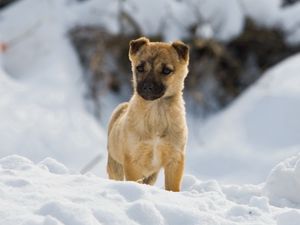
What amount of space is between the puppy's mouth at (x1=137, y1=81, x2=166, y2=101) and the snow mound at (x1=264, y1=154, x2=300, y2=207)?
3.89 feet

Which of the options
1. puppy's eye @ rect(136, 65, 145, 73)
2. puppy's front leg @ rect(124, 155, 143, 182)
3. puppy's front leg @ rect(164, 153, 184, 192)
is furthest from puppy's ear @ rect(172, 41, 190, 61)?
puppy's front leg @ rect(124, 155, 143, 182)

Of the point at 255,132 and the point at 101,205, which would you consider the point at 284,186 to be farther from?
the point at 255,132

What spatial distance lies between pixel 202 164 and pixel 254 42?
345 cm

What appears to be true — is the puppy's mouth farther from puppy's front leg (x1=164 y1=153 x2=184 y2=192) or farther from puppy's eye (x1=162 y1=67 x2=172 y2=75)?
puppy's front leg (x1=164 y1=153 x2=184 y2=192)

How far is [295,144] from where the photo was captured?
555 inches

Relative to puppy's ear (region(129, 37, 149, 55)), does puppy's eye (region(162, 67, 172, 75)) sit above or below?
below

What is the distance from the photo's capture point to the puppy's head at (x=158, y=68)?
7.09 m

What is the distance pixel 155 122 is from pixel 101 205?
208 cm

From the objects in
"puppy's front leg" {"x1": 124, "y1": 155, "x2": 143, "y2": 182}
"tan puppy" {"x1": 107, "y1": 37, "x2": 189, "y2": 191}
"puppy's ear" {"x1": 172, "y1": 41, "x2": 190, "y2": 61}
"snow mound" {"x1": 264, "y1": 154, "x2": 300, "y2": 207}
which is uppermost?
"puppy's ear" {"x1": 172, "y1": 41, "x2": 190, "y2": 61}

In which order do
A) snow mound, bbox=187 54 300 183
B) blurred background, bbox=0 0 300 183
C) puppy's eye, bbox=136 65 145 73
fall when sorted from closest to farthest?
1. puppy's eye, bbox=136 65 145 73
2. snow mound, bbox=187 54 300 183
3. blurred background, bbox=0 0 300 183

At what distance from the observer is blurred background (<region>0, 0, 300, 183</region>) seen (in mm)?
14641

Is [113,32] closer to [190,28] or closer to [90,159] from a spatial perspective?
[190,28]

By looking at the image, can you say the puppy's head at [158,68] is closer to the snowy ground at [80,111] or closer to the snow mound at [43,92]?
the snowy ground at [80,111]

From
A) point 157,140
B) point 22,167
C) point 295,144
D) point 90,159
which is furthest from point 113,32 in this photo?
point 22,167
